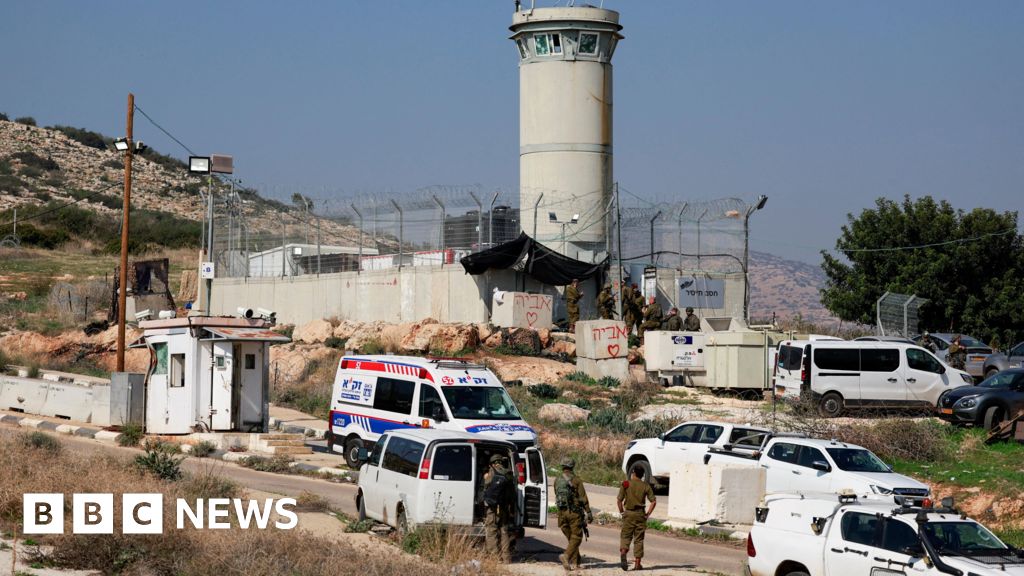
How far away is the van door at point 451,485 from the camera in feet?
49.9

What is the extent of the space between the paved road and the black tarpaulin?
55.4ft

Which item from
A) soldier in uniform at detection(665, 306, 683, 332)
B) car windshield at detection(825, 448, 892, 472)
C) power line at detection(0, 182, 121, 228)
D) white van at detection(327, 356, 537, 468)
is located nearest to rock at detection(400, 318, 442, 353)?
soldier in uniform at detection(665, 306, 683, 332)

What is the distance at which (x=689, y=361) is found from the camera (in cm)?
3428

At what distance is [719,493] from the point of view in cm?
1964

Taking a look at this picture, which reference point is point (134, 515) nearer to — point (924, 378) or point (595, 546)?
point (595, 546)

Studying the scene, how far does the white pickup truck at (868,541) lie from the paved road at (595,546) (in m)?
2.15

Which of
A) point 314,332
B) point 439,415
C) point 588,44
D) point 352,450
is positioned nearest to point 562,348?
point 314,332

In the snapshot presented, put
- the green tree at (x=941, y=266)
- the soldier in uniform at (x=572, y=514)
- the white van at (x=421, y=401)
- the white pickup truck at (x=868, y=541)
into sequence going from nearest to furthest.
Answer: the white pickup truck at (x=868, y=541) → the soldier in uniform at (x=572, y=514) → the white van at (x=421, y=401) → the green tree at (x=941, y=266)

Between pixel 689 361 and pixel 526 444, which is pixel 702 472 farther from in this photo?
pixel 689 361

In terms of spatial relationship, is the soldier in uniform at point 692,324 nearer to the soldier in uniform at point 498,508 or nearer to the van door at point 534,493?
the van door at point 534,493

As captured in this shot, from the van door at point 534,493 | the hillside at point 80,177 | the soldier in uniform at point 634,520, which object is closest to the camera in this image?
the soldier in uniform at point 634,520

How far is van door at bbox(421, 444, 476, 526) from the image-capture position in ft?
49.9

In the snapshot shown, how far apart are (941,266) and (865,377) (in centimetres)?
2835

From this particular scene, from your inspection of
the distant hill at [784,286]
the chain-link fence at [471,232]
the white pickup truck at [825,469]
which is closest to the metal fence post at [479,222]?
the chain-link fence at [471,232]
